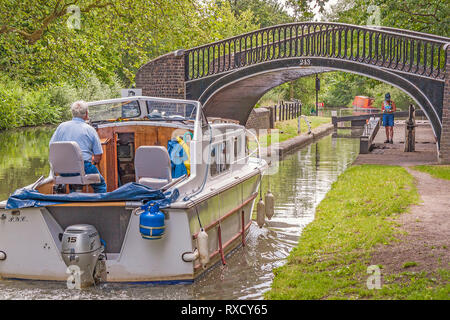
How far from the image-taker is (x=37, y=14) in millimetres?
17234

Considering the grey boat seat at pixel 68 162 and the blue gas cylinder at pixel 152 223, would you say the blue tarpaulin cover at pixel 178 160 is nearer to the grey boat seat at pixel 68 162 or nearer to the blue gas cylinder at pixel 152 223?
the grey boat seat at pixel 68 162

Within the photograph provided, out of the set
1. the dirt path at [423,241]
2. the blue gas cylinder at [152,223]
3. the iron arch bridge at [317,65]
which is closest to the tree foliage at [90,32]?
the iron arch bridge at [317,65]

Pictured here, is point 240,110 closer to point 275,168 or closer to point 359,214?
point 275,168

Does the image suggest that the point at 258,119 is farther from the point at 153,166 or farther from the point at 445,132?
the point at 153,166

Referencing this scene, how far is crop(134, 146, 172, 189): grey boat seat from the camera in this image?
24.1ft

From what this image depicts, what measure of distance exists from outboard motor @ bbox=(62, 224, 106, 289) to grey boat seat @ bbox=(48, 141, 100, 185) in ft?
2.48

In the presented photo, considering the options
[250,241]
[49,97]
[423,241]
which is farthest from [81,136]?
[49,97]

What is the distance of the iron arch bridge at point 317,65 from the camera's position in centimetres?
1664

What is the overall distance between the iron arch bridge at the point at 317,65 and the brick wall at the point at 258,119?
1.73m

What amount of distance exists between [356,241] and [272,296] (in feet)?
6.69

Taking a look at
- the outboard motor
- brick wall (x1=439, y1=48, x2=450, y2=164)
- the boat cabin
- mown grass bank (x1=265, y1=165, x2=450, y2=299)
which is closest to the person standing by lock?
brick wall (x1=439, y1=48, x2=450, y2=164)

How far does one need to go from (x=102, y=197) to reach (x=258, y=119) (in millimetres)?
21017

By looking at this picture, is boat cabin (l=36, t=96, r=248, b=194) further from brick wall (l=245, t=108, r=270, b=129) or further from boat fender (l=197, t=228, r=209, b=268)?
brick wall (l=245, t=108, r=270, b=129)
